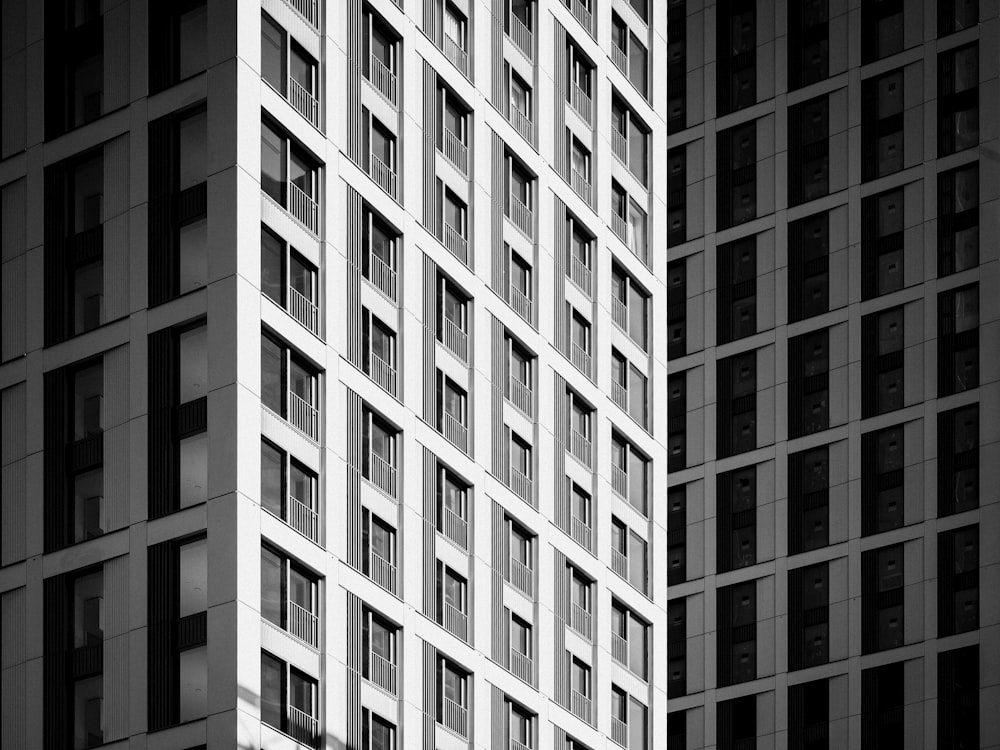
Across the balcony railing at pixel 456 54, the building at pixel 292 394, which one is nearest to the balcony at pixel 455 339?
the building at pixel 292 394

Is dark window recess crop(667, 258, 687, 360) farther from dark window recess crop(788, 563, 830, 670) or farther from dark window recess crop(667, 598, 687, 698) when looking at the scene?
dark window recess crop(788, 563, 830, 670)

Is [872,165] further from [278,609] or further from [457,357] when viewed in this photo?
[278,609]

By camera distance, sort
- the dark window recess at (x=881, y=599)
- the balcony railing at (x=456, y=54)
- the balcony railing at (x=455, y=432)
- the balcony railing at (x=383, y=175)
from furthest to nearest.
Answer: the dark window recess at (x=881, y=599)
the balcony railing at (x=456, y=54)
the balcony railing at (x=455, y=432)
the balcony railing at (x=383, y=175)

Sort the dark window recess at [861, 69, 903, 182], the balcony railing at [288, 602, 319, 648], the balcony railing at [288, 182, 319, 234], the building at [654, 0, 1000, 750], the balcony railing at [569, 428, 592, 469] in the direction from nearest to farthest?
the balcony railing at [288, 602, 319, 648], the balcony railing at [288, 182, 319, 234], the balcony railing at [569, 428, 592, 469], the building at [654, 0, 1000, 750], the dark window recess at [861, 69, 903, 182]

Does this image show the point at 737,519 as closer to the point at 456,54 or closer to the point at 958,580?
the point at 958,580

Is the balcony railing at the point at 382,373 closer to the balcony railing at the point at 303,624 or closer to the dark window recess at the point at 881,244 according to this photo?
the balcony railing at the point at 303,624

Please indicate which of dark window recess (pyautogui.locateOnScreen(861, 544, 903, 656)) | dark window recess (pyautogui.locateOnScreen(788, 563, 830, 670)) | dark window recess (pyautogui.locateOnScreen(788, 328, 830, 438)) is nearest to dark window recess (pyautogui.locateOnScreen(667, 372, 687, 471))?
dark window recess (pyautogui.locateOnScreen(788, 328, 830, 438))

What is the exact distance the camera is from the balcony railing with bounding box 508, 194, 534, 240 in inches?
3135

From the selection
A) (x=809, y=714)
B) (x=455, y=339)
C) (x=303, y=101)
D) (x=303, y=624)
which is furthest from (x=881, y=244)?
(x=303, y=624)

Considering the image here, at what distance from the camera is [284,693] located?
2379 inches

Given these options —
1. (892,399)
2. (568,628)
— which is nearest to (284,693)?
(568,628)

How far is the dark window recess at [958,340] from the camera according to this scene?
11069cm

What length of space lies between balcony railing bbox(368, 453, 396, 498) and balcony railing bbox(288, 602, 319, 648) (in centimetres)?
583

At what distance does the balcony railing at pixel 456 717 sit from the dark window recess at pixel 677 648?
4438cm
